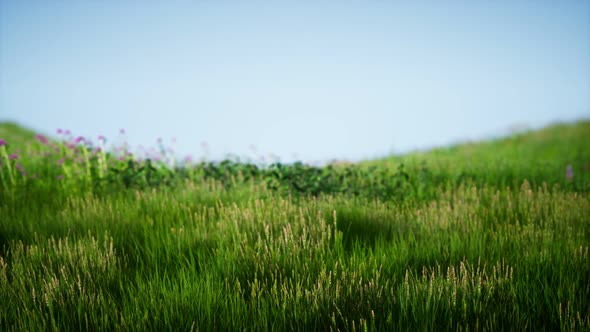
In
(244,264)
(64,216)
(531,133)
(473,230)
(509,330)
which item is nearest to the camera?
(509,330)

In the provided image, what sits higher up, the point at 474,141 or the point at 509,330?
the point at 474,141

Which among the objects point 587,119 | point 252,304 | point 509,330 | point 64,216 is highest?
point 587,119

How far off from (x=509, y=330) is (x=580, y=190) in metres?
6.85

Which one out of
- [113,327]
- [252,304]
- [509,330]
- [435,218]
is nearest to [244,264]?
[252,304]

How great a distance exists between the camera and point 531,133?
18844mm

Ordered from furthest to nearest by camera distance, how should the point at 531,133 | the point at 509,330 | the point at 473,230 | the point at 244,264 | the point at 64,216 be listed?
the point at 531,133
the point at 64,216
the point at 473,230
the point at 244,264
the point at 509,330

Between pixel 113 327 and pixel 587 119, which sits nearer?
pixel 113 327

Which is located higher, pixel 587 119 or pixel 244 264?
pixel 587 119

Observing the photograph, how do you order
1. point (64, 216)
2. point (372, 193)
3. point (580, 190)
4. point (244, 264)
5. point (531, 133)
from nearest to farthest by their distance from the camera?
1. point (244, 264)
2. point (64, 216)
3. point (372, 193)
4. point (580, 190)
5. point (531, 133)

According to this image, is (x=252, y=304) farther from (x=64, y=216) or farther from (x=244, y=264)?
(x=64, y=216)

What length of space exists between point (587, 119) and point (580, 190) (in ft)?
41.7

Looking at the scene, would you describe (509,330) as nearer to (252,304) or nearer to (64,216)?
(252,304)

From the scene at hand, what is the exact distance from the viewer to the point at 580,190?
29.0 feet

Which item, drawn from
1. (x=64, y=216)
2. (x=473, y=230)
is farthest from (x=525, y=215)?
(x=64, y=216)
